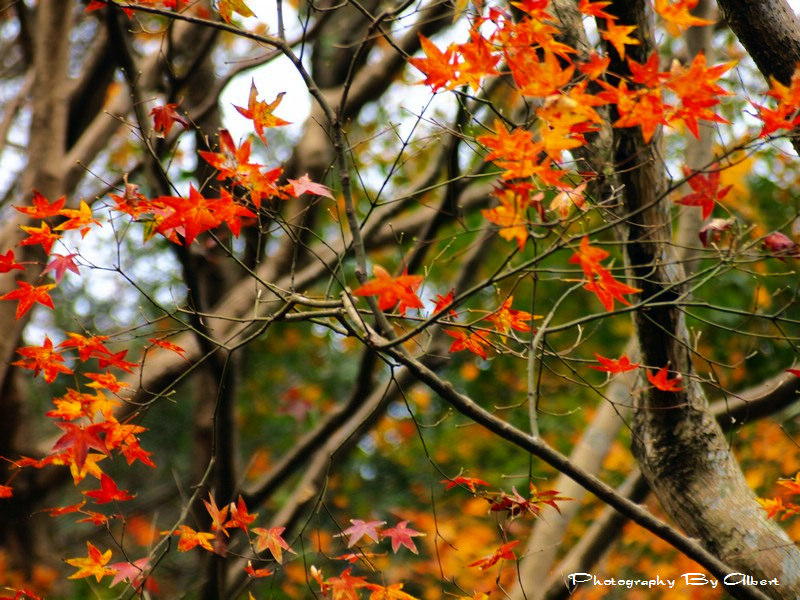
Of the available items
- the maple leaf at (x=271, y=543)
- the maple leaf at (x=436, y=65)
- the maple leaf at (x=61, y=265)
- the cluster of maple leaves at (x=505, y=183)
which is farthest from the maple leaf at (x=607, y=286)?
the maple leaf at (x=61, y=265)

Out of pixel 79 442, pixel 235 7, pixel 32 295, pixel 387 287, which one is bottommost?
pixel 387 287

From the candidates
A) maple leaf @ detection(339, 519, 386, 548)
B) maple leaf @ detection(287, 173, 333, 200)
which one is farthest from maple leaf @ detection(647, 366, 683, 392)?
maple leaf @ detection(287, 173, 333, 200)

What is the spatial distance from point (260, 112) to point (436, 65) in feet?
1.46

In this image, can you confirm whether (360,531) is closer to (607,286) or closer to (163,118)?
(607,286)

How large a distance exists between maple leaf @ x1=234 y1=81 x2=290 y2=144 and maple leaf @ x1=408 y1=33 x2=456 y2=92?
342mm

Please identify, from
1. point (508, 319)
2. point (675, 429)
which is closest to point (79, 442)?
point (508, 319)

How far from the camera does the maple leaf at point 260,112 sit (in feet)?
5.74

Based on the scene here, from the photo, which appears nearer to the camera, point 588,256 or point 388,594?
point 588,256

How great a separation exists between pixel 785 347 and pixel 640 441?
106 inches

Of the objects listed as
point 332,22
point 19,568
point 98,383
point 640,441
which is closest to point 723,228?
point 640,441

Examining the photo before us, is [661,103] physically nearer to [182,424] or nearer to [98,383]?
[98,383]

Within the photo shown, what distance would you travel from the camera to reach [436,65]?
1.65 m

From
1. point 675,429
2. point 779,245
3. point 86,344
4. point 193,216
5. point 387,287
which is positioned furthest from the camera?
point 675,429

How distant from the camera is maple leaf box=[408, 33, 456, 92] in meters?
1.64
